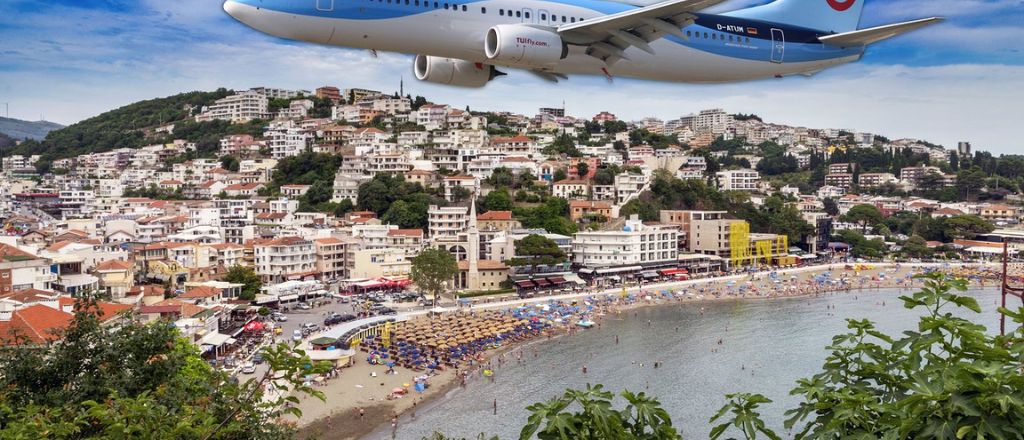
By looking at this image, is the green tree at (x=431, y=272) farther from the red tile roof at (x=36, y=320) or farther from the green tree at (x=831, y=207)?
the green tree at (x=831, y=207)

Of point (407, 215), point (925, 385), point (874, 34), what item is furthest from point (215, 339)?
point (925, 385)

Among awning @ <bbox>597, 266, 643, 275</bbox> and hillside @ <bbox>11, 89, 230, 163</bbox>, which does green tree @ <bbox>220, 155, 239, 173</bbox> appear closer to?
hillside @ <bbox>11, 89, 230, 163</bbox>

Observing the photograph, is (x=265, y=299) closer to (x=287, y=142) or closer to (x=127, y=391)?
(x=127, y=391)

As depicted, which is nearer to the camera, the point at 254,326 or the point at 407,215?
the point at 254,326

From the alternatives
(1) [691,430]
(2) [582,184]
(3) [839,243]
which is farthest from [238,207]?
(3) [839,243]

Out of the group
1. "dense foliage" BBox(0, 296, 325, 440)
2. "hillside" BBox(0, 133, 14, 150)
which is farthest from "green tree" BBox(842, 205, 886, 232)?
"hillside" BBox(0, 133, 14, 150)

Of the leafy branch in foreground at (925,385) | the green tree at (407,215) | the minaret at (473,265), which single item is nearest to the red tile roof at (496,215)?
the green tree at (407,215)
